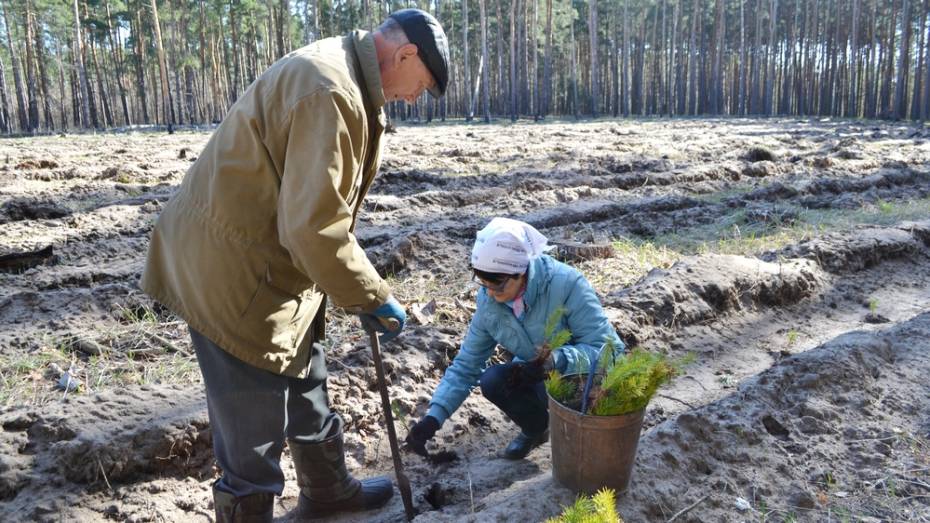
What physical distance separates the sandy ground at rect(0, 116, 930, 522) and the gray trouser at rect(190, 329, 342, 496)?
0.80 metres

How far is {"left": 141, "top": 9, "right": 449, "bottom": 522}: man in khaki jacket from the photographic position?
6.14 feet

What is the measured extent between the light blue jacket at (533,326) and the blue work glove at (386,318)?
0.69 metres

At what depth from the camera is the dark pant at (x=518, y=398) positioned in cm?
300

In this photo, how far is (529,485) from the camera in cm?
283

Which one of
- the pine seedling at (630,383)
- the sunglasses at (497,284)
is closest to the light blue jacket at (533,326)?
the sunglasses at (497,284)

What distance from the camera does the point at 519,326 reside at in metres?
3.01

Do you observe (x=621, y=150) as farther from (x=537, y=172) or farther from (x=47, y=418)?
(x=47, y=418)

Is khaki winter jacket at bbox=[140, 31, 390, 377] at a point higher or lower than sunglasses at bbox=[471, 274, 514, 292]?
higher

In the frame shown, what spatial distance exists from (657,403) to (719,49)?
122ft

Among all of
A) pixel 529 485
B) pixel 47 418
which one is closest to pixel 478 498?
pixel 529 485

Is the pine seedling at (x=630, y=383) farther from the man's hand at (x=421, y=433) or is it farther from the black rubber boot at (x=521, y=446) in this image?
the black rubber boot at (x=521, y=446)

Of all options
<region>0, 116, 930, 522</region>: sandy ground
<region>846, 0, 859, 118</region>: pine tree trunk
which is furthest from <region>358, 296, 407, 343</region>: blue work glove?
<region>846, 0, 859, 118</region>: pine tree trunk

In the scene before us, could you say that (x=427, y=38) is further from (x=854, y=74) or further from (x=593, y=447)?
(x=854, y=74)

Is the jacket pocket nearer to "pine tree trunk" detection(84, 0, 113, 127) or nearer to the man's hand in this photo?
the man's hand
